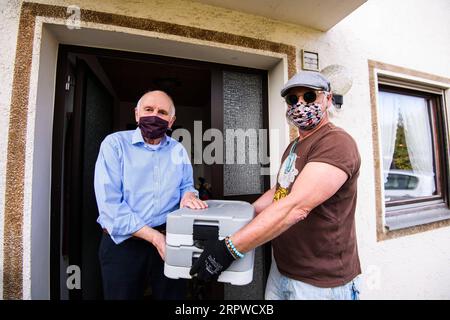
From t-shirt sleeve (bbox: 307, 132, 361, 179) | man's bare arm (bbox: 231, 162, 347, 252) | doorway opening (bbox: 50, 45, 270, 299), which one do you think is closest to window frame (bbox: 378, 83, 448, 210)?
doorway opening (bbox: 50, 45, 270, 299)

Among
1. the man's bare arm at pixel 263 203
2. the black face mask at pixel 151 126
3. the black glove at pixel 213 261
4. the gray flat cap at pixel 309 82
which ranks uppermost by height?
the gray flat cap at pixel 309 82

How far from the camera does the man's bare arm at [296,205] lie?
103 centimetres

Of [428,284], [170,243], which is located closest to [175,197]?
[170,243]

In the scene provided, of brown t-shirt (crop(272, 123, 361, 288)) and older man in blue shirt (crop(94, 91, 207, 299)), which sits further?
older man in blue shirt (crop(94, 91, 207, 299))

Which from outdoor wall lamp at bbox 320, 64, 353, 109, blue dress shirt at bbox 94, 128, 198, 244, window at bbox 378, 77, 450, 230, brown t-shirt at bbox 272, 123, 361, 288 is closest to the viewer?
brown t-shirt at bbox 272, 123, 361, 288

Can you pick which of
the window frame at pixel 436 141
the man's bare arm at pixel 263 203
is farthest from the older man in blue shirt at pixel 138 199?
the window frame at pixel 436 141

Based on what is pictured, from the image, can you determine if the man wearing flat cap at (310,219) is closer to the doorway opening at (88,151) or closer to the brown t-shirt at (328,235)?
the brown t-shirt at (328,235)

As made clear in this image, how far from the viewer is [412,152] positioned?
294 cm

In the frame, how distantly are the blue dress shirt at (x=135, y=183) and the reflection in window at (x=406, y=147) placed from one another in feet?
8.83

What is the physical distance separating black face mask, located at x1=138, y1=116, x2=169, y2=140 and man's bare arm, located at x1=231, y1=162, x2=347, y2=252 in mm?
933

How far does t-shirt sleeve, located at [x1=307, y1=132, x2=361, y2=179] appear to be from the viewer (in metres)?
1.08

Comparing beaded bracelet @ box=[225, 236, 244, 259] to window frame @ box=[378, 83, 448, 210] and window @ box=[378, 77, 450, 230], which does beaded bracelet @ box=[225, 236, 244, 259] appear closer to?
window @ box=[378, 77, 450, 230]

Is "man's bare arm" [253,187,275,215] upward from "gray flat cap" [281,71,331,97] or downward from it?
downward
